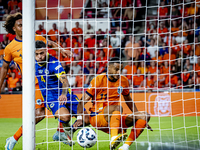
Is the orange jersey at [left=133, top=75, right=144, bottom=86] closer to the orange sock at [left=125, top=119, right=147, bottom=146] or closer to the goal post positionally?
the orange sock at [left=125, top=119, right=147, bottom=146]

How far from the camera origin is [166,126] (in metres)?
4.64

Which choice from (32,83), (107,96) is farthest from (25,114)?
(107,96)

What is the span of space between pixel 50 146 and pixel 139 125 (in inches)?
49.4

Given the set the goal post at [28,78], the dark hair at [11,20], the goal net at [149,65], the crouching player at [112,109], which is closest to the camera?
the goal post at [28,78]

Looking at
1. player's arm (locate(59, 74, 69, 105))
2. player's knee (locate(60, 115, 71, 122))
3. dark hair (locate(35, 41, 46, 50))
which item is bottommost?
player's knee (locate(60, 115, 71, 122))

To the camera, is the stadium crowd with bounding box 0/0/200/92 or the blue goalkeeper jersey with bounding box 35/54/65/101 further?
the stadium crowd with bounding box 0/0/200/92

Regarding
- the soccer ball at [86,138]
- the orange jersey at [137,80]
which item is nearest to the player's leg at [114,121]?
the soccer ball at [86,138]

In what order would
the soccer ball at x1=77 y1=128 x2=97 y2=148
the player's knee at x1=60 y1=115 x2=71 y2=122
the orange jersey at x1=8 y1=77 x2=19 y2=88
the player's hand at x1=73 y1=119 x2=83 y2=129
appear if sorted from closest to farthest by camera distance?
the soccer ball at x1=77 y1=128 x2=97 y2=148 < the player's hand at x1=73 y1=119 x2=83 y2=129 < the player's knee at x1=60 y1=115 x2=71 y2=122 < the orange jersey at x1=8 y1=77 x2=19 y2=88

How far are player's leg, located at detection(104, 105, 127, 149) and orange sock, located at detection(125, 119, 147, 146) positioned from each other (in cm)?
7

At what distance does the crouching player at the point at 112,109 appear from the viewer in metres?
2.93

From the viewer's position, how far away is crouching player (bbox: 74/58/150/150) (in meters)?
2.93

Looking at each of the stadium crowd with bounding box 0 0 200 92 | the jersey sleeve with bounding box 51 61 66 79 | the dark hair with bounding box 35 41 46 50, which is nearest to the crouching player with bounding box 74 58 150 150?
the jersey sleeve with bounding box 51 61 66 79

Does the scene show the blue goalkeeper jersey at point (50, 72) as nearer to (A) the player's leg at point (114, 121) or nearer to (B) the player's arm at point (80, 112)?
(B) the player's arm at point (80, 112)

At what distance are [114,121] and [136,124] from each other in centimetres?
28
